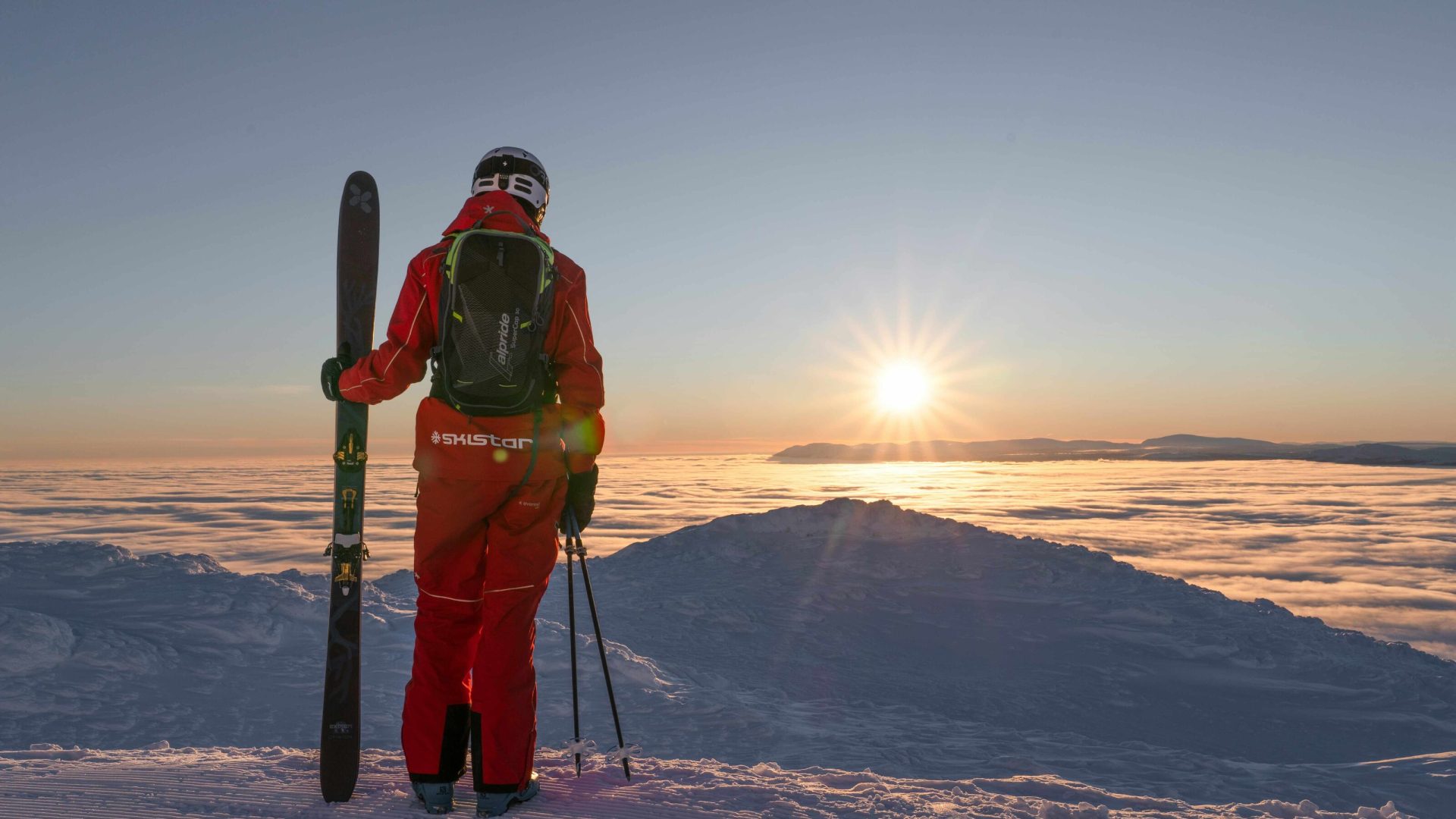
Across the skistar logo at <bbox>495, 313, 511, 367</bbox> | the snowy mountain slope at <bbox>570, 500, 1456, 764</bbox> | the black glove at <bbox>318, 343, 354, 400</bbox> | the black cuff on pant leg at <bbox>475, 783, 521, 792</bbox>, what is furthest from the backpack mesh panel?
the snowy mountain slope at <bbox>570, 500, 1456, 764</bbox>

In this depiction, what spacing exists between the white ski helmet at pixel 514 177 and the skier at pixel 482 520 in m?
0.11

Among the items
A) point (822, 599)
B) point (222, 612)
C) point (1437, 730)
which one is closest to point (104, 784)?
point (222, 612)

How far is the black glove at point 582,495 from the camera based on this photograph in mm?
3086

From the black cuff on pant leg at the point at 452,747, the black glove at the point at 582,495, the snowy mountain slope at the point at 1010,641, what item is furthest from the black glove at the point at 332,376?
the snowy mountain slope at the point at 1010,641

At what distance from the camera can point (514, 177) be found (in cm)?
313

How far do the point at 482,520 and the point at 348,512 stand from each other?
0.94 m

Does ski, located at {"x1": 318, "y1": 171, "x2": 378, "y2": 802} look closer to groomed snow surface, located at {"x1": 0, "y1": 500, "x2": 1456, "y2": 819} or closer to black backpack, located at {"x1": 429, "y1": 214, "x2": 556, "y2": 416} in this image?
groomed snow surface, located at {"x1": 0, "y1": 500, "x2": 1456, "y2": 819}

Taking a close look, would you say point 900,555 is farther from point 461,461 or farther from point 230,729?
point 461,461

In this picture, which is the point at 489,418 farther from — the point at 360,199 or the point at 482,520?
the point at 360,199

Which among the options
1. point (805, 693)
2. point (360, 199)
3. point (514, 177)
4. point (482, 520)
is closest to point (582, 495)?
point (482, 520)

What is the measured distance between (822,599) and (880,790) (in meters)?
8.53

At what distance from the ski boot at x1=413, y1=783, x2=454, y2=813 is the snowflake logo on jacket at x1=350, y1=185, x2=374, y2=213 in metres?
2.74

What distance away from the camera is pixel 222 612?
7547 millimetres

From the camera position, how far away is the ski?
294 centimetres
